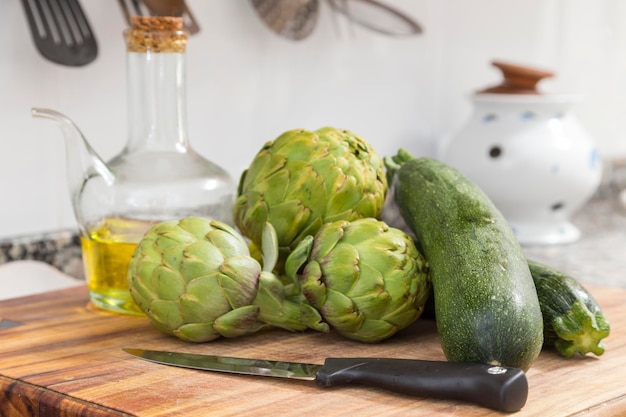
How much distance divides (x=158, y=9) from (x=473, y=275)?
1.98 feet

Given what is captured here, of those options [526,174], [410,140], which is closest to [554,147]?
[526,174]

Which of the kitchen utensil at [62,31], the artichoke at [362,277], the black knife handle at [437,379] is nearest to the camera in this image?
the black knife handle at [437,379]

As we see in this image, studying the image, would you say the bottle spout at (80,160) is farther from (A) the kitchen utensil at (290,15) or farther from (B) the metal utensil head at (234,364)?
(A) the kitchen utensil at (290,15)

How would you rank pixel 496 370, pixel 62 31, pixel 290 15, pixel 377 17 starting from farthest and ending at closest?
pixel 377 17
pixel 290 15
pixel 62 31
pixel 496 370

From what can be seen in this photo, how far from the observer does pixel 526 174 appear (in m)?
1.60

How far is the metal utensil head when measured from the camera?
2.31 ft

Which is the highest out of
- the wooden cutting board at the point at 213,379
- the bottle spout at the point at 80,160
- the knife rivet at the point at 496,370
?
the bottle spout at the point at 80,160

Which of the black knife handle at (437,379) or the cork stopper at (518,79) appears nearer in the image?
the black knife handle at (437,379)

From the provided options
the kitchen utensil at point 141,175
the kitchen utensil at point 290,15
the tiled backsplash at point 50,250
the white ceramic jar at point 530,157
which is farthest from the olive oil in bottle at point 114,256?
the white ceramic jar at point 530,157

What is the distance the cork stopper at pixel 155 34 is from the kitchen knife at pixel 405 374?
0.31m

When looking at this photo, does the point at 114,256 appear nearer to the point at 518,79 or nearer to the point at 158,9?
the point at 158,9

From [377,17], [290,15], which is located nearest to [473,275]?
[290,15]

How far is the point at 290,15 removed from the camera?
1445 mm

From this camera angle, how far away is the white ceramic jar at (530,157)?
1602 millimetres
